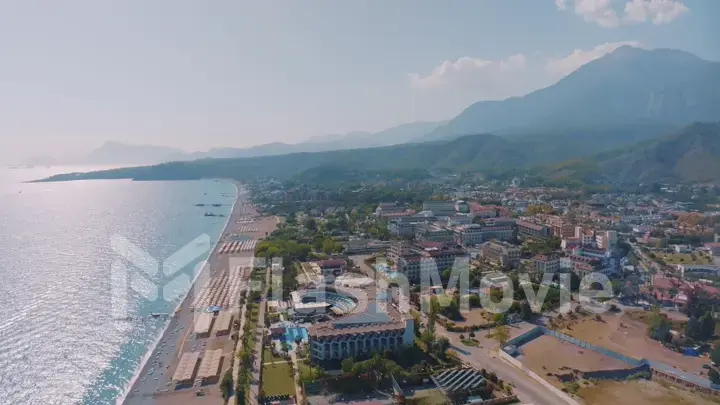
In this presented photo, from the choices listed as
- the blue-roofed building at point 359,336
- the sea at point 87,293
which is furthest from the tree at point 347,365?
the sea at point 87,293

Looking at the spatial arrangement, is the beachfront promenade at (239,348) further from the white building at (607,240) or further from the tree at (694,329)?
the white building at (607,240)

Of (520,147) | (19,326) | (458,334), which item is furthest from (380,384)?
(520,147)

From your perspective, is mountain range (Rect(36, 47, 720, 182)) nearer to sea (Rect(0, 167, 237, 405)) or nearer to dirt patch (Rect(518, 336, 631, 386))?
sea (Rect(0, 167, 237, 405))

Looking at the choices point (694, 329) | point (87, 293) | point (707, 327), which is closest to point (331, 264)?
point (87, 293)

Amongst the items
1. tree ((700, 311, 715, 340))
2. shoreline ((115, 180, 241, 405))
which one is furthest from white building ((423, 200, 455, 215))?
tree ((700, 311, 715, 340))

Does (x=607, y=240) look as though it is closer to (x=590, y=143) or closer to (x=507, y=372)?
(x=507, y=372)
